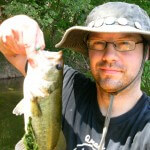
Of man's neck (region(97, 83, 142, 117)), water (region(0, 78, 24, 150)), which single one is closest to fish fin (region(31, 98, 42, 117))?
man's neck (region(97, 83, 142, 117))

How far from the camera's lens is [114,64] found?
2.72 meters

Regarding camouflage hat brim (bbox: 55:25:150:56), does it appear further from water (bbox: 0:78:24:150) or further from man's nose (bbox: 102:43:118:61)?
water (bbox: 0:78:24:150)

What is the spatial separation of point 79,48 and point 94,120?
2.18ft

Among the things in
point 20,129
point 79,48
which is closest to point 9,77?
point 20,129

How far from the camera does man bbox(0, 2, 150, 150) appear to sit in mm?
2717

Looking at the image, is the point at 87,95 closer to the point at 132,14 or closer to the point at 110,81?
the point at 110,81

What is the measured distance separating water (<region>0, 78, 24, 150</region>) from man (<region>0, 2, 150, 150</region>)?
26.0 feet

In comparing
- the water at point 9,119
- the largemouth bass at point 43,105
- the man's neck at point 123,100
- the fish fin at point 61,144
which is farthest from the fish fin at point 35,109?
the water at point 9,119

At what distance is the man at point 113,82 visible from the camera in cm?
272

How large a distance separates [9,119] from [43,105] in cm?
1032

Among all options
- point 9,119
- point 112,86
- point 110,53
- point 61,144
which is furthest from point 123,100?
point 9,119

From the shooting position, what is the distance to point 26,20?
2.97 meters

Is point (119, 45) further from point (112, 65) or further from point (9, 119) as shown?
point (9, 119)

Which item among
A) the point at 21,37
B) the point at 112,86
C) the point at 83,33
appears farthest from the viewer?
the point at 83,33
